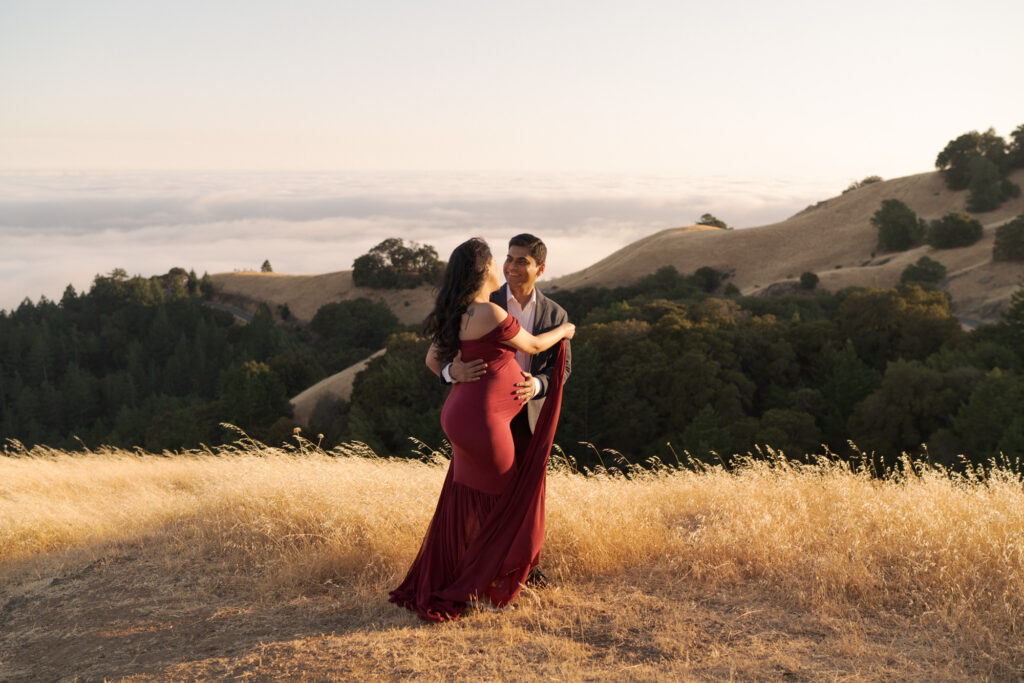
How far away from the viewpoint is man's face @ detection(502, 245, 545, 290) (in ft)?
15.1

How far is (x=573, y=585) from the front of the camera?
5148 mm

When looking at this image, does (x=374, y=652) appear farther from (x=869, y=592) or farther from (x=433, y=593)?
(x=869, y=592)

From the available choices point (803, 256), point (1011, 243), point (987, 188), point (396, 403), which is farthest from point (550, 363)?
point (987, 188)

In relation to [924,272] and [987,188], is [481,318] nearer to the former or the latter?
[924,272]

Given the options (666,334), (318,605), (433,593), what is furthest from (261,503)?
(666,334)

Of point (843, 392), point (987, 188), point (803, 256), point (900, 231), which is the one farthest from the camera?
point (803, 256)

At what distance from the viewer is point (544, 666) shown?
393 centimetres

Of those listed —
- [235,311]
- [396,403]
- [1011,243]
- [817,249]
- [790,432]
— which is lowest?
[235,311]

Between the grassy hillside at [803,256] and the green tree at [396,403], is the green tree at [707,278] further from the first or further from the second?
the green tree at [396,403]

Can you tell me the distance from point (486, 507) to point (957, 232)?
225ft

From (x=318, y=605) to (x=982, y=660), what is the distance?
3.84 meters

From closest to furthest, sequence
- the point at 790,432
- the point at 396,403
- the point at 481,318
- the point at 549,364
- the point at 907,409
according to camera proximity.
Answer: the point at 481,318 → the point at 549,364 → the point at 907,409 → the point at 790,432 → the point at 396,403

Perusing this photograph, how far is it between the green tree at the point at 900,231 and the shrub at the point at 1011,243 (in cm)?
1529

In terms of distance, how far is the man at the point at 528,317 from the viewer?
457cm
